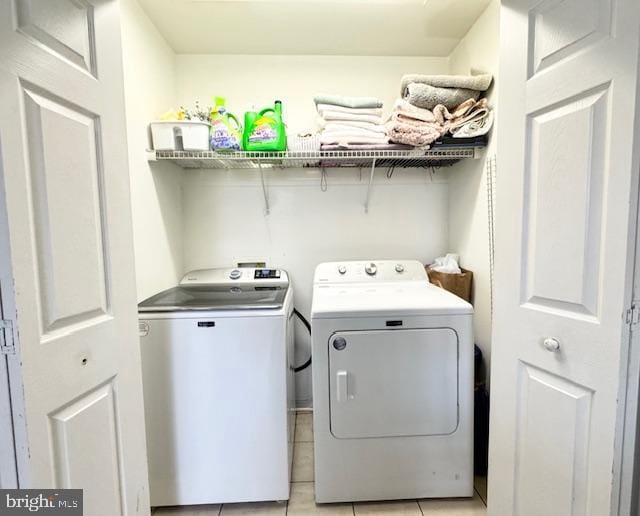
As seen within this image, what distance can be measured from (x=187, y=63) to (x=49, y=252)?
186 centimetres

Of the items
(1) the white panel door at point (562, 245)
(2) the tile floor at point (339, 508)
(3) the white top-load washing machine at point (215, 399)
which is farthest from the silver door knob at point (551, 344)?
(2) the tile floor at point (339, 508)

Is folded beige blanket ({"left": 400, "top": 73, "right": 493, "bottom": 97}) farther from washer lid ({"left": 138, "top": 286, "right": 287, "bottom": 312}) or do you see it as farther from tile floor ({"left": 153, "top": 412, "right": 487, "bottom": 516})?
tile floor ({"left": 153, "top": 412, "right": 487, "bottom": 516})

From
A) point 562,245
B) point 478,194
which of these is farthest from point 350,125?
point 562,245

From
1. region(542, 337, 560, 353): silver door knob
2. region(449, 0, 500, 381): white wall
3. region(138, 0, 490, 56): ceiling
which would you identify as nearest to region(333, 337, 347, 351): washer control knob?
region(542, 337, 560, 353): silver door knob

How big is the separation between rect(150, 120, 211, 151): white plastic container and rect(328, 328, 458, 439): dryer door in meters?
1.27

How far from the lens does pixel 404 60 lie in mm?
2195

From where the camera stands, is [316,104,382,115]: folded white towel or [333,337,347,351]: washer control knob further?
[316,104,382,115]: folded white towel

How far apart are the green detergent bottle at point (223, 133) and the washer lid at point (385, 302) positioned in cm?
95

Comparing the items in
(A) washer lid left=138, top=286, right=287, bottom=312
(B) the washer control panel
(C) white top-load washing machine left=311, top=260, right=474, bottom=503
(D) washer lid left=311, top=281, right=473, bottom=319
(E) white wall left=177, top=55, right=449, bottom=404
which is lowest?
(C) white top-load washing machine left=311, top=260, right=474, bottom=503

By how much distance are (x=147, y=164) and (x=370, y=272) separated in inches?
56.2

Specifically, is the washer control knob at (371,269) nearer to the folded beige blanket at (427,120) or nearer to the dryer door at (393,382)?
the dryer door at (393,382)

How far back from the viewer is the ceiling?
170 cm

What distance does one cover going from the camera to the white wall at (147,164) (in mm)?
1577

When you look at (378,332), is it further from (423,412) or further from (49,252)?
(49,252)
